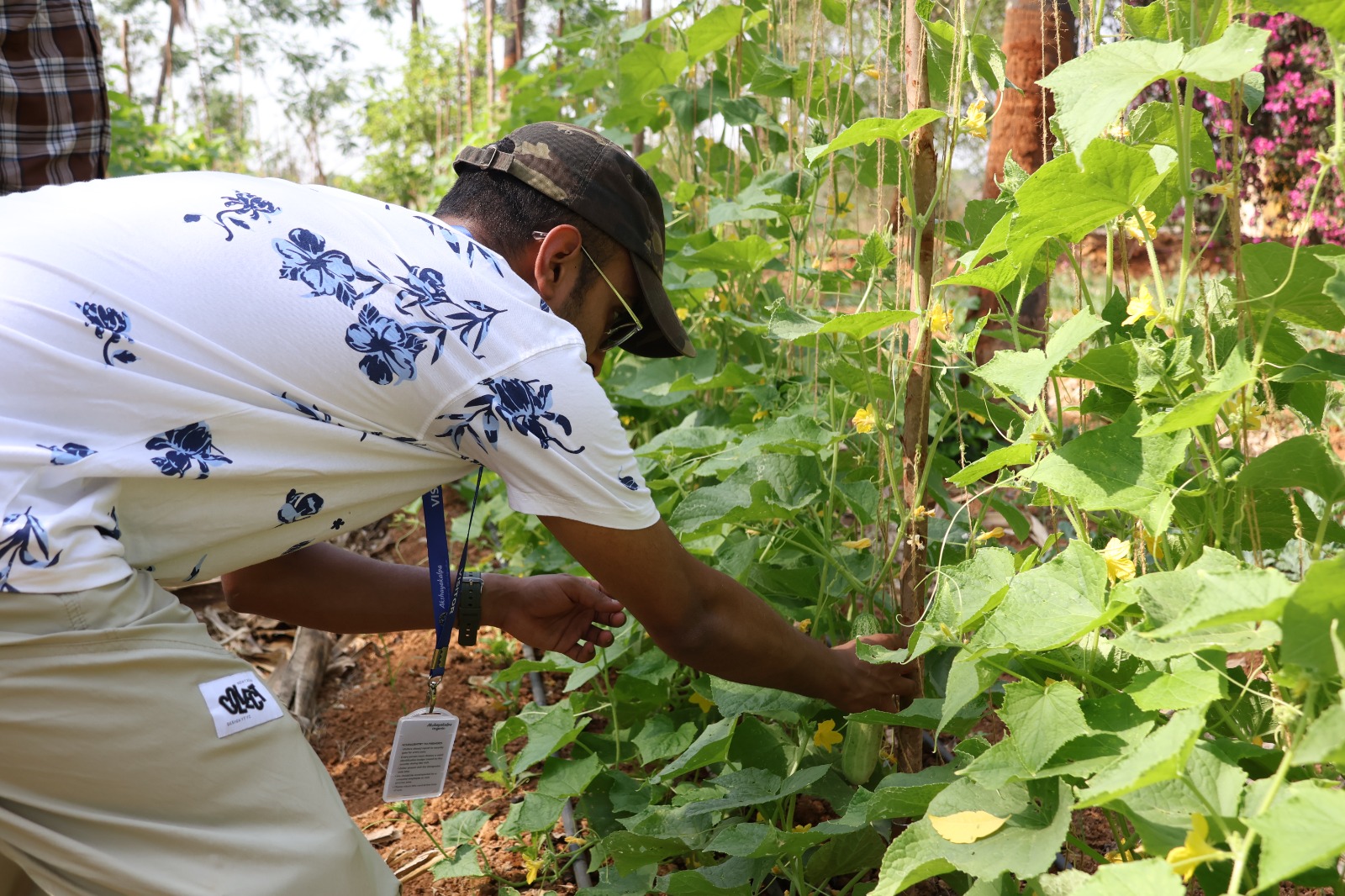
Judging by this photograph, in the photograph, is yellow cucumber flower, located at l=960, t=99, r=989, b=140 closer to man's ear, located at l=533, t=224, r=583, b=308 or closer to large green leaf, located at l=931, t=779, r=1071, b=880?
man's ear, located at l=533, t=224, r=583, b=308

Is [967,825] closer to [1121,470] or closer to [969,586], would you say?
[969,586]

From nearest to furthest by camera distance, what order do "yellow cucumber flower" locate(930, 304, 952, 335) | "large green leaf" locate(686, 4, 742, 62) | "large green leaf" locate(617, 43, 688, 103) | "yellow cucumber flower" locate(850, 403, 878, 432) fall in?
"yellow cucumber flower" locate(930, 304, 952, 335) → "yellow cucumber flower" locate(850, 403, 878, 432) → "large green leaf" locate(686, 4, 742, 62) → "large green leaf" locate(617, 43, 688, 103)

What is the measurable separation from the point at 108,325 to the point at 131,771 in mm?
474

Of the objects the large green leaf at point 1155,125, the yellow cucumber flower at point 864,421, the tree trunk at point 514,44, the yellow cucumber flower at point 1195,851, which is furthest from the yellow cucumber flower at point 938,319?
the tree trunk at point 514,44

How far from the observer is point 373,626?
69.1 inches

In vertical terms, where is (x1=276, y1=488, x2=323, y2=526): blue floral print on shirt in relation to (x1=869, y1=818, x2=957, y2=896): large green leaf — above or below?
above

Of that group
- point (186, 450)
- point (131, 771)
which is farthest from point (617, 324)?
point (131, 771)

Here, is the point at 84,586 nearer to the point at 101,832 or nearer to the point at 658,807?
the point at 101,832

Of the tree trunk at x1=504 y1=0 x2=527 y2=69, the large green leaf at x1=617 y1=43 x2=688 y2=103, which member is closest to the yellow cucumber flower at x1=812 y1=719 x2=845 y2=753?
the large green leaf at x1=617 y1=43 x2=688 y2=103

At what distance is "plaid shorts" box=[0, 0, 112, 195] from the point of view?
8.57 feet

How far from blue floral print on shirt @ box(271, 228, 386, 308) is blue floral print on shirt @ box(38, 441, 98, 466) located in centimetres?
28

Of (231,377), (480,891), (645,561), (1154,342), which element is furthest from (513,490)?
(480,891)

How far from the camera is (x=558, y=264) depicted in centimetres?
149

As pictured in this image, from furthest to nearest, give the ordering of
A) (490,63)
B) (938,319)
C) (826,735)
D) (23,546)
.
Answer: (490,63) → (826,735) → (938,319) → (23,546)
